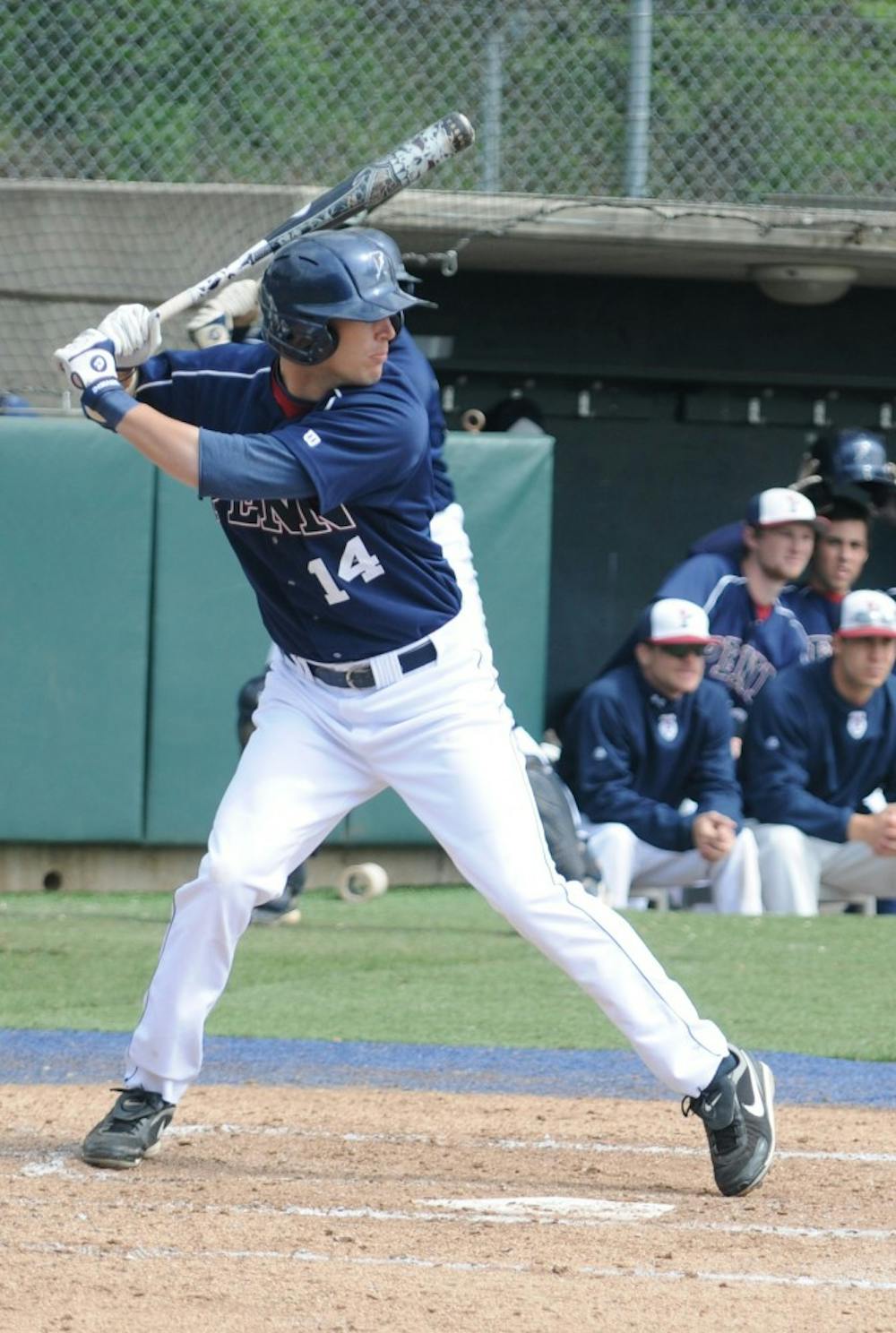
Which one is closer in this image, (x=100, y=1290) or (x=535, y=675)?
(x=100, y=1290)

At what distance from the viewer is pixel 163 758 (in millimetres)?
7246

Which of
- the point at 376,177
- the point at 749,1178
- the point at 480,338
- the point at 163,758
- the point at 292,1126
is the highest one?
the point at 376,177

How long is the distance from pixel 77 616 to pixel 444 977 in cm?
245

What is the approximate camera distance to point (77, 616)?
7199 millimetres

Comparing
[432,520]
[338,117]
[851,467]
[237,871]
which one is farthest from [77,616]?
[237,871]

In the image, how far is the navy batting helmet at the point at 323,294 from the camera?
3139 millimetres

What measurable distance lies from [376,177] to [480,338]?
5.36 metres

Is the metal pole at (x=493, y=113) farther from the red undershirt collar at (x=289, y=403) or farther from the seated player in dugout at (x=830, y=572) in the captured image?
the red undershirt collar at (x=289, y=403)

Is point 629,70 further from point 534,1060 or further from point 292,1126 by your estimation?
point 292,1126

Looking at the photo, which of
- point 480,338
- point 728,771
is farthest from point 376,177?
point 480,338

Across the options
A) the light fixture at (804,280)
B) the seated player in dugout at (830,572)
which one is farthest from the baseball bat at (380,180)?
the light fixture at (804,280)

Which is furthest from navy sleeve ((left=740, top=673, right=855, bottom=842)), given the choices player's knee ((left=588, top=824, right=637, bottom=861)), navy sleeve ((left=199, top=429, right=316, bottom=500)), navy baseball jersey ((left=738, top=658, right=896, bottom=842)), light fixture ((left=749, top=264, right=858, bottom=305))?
navy sleeve ((left=199, top=429, right=316, bottom=500))

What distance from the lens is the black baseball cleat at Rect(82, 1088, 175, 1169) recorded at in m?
3.29

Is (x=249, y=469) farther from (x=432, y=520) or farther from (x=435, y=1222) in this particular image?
(x=435, y=1222)
